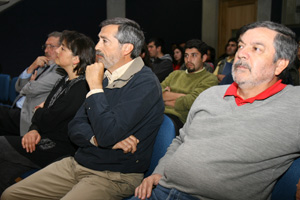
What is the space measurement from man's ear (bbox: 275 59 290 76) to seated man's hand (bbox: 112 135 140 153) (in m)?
0.75

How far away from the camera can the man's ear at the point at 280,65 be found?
1.29m

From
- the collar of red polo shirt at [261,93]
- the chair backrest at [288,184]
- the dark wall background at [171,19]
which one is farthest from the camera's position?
the dark wall background at [171,19]

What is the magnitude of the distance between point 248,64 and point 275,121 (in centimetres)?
30

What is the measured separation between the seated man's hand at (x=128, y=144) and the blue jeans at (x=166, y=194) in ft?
0.73

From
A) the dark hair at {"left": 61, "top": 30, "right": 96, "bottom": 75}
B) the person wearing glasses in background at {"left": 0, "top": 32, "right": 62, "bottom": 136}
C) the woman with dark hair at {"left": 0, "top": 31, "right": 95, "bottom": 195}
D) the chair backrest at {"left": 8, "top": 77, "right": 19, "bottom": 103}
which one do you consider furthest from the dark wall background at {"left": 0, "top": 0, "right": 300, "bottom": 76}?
the woman with dark hair at {"left": 0, "top": 31, "right": 95, "bottom": 195}

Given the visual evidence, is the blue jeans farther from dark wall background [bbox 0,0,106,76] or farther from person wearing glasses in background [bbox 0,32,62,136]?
dark wall background [bbox 0,0,106,76]

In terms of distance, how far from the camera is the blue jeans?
4.10 ft

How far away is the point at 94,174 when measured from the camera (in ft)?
4.83

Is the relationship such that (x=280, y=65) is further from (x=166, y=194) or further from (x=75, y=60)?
(x=75, y=60)

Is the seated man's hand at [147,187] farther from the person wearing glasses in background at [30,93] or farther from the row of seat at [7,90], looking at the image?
the row of seat at [7,90]

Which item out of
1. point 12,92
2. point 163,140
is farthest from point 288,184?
point 12,92

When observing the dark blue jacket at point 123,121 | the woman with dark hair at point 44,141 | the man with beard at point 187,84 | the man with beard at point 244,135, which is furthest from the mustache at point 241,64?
the man with beard at point 187,84

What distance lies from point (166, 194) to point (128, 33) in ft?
3.07

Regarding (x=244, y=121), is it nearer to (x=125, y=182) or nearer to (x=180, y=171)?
(x=180, y=171)
